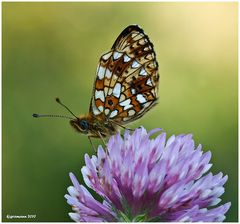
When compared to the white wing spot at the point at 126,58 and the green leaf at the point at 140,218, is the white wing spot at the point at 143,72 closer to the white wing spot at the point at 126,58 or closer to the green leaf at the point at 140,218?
the white wing spot at the point at 126,58

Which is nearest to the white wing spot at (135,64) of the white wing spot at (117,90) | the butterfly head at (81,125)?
the white wing spot at (117,90)

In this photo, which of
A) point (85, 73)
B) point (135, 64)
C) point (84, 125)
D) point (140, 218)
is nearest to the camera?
point (140, 218)

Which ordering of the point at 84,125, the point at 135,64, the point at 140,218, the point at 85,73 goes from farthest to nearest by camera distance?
1. the point at 85,73
2. the point at 135,64
3. the point at 84,125
4. the point at 140,218

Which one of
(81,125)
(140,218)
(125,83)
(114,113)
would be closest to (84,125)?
(81,125)

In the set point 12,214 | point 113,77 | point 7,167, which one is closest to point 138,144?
point 113,77

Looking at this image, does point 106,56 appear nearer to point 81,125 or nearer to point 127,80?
point 127,80

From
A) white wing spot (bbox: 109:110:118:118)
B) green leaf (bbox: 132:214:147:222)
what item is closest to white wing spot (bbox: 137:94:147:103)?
white wing spot (bbox: 109:110:118:118)

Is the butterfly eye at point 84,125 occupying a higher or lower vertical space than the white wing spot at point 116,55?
lower
